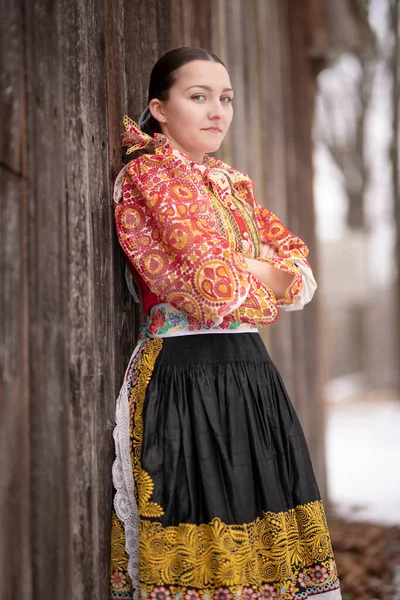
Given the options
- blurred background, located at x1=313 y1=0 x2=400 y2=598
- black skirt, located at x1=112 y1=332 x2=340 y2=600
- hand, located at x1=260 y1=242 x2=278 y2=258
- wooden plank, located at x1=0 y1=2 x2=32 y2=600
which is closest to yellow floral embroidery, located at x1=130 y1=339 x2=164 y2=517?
black skirt, located at x1=112 y1=332 x2=340 y2=600

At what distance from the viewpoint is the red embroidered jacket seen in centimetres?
166

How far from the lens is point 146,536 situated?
1.66 m

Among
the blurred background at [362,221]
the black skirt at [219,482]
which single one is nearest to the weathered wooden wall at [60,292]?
the black skirt at [219,482]

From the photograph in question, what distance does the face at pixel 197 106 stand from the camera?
6.31 ft

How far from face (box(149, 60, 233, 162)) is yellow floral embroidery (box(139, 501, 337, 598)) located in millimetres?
1033

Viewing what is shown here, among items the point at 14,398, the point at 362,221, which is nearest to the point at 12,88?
the point at 14,398

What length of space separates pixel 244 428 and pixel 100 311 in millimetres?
474

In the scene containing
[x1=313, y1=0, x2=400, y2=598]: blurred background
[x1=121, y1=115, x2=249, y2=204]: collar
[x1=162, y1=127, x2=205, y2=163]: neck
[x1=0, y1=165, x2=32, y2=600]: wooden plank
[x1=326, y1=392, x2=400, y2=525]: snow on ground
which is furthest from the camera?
[x1=313, y1=0, x2=400, y2=598]: blurred background

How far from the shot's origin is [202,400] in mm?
1750

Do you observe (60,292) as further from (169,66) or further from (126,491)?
(169,66)

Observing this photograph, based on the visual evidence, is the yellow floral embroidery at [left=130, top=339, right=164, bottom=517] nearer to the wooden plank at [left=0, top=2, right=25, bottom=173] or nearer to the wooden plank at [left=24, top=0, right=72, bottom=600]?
the wooden plank at [left=24, top=0, right=72, bottom=600]

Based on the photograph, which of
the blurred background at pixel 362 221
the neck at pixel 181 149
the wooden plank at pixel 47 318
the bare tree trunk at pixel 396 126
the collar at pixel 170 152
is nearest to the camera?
the wooden plank at pixel 47 318

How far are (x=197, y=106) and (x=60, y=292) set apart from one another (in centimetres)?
68

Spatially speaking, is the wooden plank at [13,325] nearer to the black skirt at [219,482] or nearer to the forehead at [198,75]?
the black skirt at [219,482]
